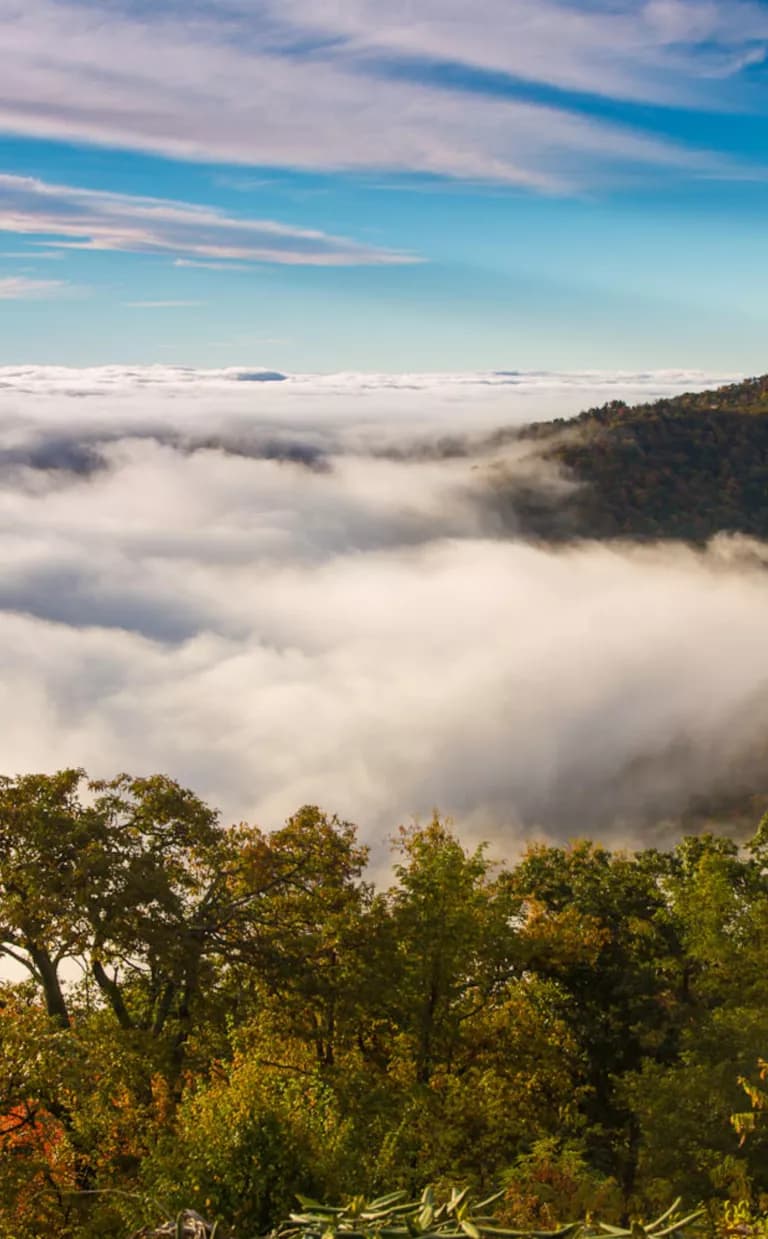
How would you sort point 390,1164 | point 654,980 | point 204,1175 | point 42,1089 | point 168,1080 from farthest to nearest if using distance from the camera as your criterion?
point 654,980 < point 168,1080 < point 390,1164 < point 42,1089 < point 204,1175

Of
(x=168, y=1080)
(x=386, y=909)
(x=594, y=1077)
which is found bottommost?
(x=594, y=1077)

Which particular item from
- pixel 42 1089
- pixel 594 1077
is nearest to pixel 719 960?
pixel 594 1077

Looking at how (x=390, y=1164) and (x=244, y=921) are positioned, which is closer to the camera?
(x=390, y=1164)

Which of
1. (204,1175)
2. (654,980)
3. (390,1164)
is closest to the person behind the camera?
(204,1175)

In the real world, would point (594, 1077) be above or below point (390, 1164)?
below

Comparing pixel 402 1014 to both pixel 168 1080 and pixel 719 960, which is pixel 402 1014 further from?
pixel 719 960

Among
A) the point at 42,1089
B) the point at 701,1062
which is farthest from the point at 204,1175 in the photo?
the point at 701,1062
